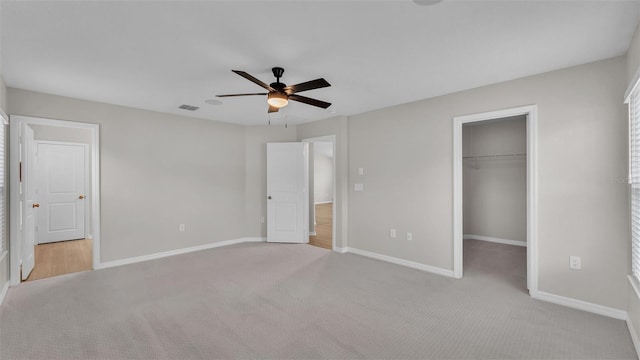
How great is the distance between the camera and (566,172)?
9.70 ft

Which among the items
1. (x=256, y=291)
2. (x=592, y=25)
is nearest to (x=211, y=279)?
(x=256, y=291)

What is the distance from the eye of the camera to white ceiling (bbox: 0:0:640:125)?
194 centimetres

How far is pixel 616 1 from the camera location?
1.87 metres

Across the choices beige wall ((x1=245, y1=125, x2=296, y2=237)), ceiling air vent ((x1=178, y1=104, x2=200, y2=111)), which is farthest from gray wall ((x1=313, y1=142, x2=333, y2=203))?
ceiling air vent ((x1=178, y1=104, x2=200, y2=111))

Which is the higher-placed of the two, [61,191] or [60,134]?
[60,134]

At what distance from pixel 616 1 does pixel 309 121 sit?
4267 millimetres

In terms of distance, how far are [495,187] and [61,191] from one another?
27.9 ft

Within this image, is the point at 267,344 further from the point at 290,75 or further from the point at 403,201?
the point at 403,201

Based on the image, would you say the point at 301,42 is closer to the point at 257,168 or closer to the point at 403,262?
the point at 403,262

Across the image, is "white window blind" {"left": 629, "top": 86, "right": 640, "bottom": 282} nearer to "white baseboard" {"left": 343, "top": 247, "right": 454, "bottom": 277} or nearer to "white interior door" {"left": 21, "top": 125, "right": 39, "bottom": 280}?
"white baseboard" {"left": 343, "top": 247, "right": 454, "bottom": 277}

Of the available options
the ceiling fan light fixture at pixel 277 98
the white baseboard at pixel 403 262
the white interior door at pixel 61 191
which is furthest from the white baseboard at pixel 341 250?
the white interior door at pixel 61 191

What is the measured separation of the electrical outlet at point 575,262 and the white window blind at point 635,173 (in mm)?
375

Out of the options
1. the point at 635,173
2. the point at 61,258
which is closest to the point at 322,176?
the point at 61,258

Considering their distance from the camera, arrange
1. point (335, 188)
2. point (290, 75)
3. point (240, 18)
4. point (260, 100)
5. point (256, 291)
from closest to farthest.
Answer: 1. point (240, 18)
2. point (290, 75)
3. point (256, 291)
4. point (260, 100)
5. point (335, 188)
